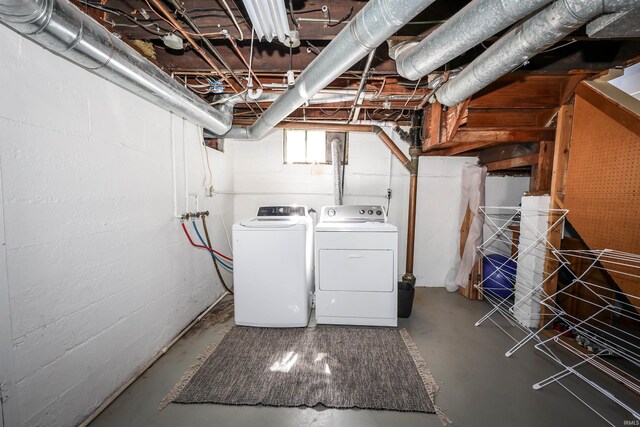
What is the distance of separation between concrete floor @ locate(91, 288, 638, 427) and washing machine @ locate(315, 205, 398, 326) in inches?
18.9

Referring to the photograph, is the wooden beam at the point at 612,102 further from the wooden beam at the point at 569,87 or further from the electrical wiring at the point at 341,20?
the electrical wiring at the point at 341,20

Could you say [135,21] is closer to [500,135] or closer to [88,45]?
[88,45]

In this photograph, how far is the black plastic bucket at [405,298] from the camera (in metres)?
2.51

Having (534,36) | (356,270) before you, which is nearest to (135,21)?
(534,36)

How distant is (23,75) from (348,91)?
6.56 feet

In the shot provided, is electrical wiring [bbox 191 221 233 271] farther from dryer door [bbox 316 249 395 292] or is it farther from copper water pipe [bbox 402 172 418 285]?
copper water pipe [bbox 402 172 418 285]

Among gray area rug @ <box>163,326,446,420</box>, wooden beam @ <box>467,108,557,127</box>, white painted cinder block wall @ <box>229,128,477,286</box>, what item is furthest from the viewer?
white painted cinder block wall @ <box>229,128,477,286</box>

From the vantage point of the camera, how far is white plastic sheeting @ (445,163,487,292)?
2973mm

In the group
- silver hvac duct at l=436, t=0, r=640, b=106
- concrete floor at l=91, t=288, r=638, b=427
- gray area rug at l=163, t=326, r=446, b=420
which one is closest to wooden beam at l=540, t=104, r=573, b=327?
concrete floor at l=91, t=288, r=638, b=427

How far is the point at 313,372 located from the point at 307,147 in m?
2.67

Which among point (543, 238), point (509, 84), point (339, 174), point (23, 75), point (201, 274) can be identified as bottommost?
point (201, 274)

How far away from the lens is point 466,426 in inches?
54.1

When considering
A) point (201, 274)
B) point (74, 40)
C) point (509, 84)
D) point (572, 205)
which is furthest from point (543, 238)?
point (74, 40)

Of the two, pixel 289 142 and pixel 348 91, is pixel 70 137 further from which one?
pixel 289 142
